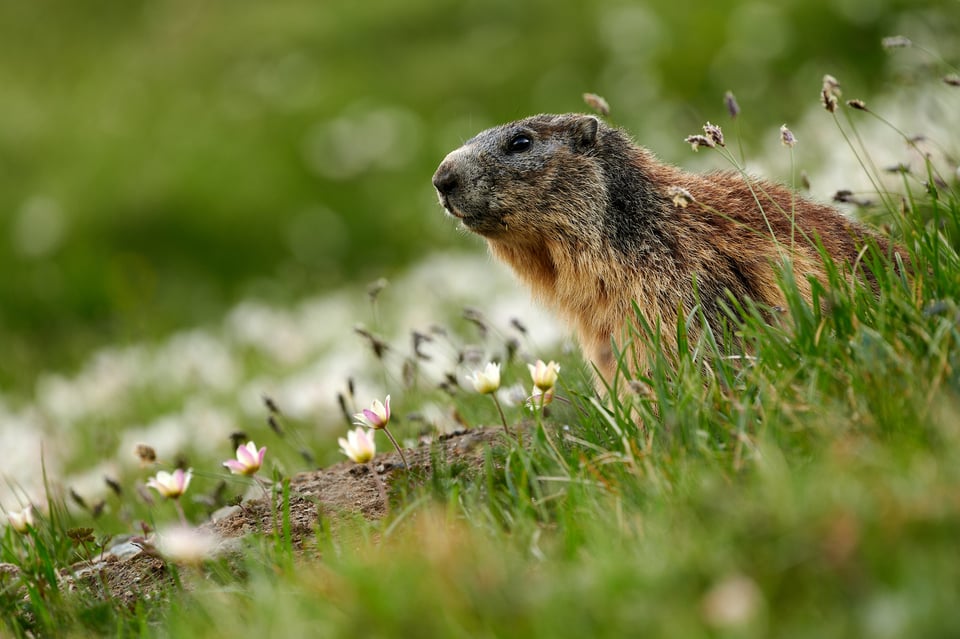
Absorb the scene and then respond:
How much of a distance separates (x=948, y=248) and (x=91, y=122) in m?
20.2

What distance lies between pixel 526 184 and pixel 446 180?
16.5 inches

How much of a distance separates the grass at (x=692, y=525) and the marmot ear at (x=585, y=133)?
1.53 metres

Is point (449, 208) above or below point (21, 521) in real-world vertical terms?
above

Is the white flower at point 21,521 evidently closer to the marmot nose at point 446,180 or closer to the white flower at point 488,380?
the white flower at point 488,380

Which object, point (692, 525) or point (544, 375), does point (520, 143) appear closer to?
point (544, 375)

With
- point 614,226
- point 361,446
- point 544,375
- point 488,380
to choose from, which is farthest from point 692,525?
point 614,226

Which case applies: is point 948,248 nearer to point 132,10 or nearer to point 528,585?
point 528,585

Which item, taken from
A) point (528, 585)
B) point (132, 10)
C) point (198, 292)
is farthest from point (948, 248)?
point (132, 10)

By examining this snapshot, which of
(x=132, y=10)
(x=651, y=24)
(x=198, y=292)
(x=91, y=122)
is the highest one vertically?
(x=132, y=10)

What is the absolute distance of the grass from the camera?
7.39ft

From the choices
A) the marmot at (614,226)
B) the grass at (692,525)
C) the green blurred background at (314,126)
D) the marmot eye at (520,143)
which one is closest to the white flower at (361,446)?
the grass at (692,525)

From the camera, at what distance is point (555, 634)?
2309 mm

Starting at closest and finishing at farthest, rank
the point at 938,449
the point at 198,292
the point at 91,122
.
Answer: the point at 938,449
the point at 198,292
the point at 91,122

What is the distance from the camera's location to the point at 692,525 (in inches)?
107
